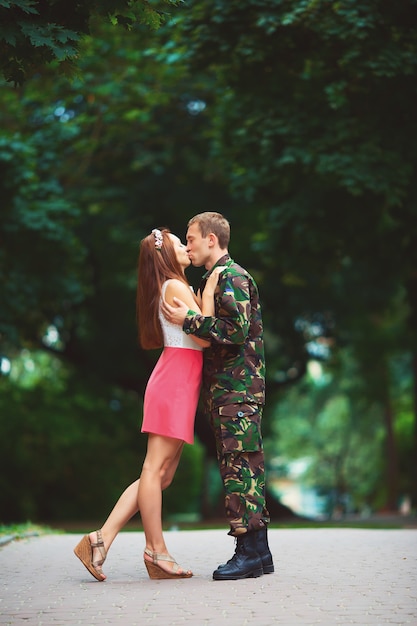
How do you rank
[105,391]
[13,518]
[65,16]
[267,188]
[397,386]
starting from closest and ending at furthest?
[65,16] < [267,188] < [13,518] < [105,391] < [397,386]

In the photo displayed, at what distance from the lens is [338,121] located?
43.0 ft

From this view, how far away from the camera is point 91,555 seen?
6.29 m

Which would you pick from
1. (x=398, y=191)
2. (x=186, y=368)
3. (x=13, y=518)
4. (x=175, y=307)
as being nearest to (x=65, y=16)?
(x=175, y=307)

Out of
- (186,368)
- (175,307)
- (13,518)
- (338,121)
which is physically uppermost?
(338,121)

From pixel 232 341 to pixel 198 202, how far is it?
54.6 feet

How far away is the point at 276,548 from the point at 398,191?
6.08 metres

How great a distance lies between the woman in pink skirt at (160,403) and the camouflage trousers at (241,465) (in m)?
0.26

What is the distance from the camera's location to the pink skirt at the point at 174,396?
6352mm

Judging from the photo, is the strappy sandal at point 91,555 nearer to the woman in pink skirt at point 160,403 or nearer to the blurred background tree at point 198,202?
the woman in pink skirt at point 160,403

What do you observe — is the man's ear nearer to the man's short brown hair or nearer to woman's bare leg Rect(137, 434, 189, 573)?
the man's short brown hair

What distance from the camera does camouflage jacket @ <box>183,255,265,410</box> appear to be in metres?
6.16

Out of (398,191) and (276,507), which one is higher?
(398,191)

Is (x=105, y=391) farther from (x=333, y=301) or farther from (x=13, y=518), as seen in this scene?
(x=333, y=301)

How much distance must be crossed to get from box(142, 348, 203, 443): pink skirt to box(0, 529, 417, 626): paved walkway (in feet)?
3.15
